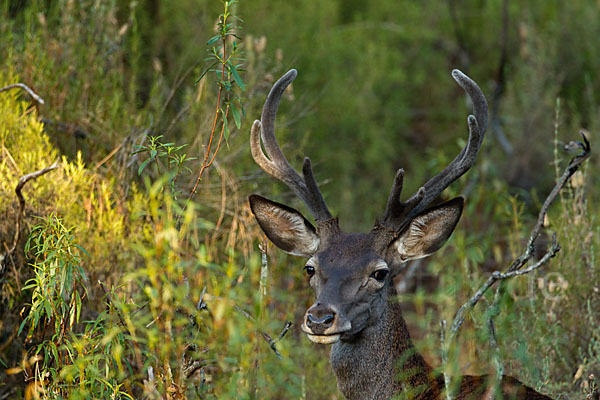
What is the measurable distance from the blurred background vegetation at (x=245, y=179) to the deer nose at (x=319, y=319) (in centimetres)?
21

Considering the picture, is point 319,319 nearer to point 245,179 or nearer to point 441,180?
point 441,180

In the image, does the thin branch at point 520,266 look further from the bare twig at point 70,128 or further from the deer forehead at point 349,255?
the bare twig at point 70,128

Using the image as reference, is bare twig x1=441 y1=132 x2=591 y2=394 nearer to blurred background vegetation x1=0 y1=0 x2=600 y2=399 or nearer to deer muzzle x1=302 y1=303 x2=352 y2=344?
blurred background vegetation x1=0 y1=0 x2=600 y2=399

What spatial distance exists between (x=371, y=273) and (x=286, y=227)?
0.65 m

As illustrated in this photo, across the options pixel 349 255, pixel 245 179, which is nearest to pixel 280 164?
pixel 349 255

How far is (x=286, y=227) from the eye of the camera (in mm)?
4887

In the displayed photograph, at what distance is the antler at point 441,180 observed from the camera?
15.3 feet

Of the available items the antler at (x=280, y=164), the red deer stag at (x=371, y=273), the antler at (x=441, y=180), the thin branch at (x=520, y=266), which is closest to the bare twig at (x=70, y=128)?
the antler at (x=280, y=164)

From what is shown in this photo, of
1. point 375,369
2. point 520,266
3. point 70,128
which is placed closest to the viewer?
point 520,266

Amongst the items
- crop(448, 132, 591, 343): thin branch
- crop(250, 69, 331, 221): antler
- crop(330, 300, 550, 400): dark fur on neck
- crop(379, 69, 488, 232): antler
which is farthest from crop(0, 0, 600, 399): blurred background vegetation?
crop(379, 69, 488, 232): antler

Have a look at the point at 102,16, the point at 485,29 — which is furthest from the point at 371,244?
the point at 485,29

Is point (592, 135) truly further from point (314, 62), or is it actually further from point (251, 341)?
point (251, 341)

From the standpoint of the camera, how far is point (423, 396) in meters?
4.44

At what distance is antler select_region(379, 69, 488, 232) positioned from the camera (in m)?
4.66
